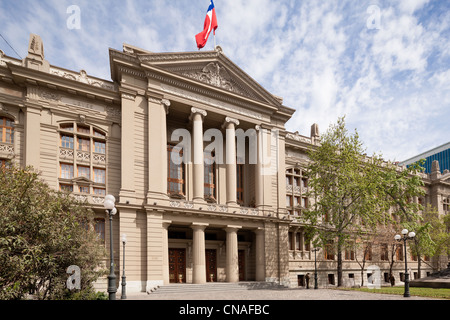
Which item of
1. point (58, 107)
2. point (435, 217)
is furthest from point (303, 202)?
point (58, 107)

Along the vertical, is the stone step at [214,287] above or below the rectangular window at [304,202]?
below

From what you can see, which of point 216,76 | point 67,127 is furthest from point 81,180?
point 216,76

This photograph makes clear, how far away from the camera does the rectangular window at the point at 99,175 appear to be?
29.7 meters

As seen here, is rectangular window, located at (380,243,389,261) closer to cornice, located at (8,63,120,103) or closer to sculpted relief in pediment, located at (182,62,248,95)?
sculpted relief in pediment, located at (182,62,248,95)

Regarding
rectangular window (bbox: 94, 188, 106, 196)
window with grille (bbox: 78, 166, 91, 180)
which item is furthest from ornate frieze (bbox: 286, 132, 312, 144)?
window with grille (bbox: 78, 166, 91, 180)

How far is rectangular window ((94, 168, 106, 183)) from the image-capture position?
29.7 metres

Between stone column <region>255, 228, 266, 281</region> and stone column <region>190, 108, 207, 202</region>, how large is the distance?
24.5 feet

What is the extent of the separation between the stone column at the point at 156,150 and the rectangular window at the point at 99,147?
4177 mm

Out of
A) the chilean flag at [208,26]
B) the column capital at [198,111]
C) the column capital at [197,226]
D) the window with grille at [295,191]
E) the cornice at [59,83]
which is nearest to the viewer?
the cornice at [59,83]

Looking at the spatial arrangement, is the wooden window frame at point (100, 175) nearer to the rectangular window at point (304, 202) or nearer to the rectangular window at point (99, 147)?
the rectangular window at point (99, 147)

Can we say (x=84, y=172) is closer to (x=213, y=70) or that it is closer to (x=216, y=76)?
(x=216, y=76)

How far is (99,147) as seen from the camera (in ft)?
100

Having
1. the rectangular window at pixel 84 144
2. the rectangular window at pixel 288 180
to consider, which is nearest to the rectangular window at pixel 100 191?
the rectangular window at pixel 84 144

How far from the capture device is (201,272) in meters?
30.2
